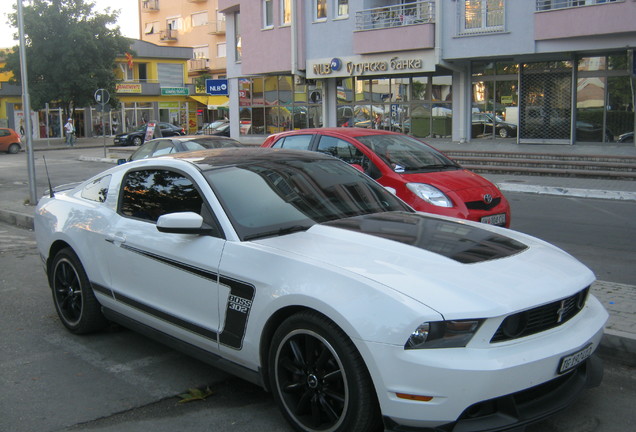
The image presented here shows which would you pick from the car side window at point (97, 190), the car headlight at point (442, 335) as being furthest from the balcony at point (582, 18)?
the car headlight at point (442, 335)

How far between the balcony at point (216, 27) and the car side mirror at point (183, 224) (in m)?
60.2

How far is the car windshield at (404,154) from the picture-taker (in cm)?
841

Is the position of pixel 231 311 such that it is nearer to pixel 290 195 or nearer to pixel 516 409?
pixel 290 195

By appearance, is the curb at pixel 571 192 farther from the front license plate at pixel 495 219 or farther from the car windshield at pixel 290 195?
the car windshield at pixel 290 195

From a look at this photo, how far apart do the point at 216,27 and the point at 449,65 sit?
41951 mm

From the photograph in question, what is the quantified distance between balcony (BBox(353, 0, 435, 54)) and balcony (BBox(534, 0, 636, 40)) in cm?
420

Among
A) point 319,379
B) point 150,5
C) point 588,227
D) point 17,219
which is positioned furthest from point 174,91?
point 319,379

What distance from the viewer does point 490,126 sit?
25062mm

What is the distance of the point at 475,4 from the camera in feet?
75.3

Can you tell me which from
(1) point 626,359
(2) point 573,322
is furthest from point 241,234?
(1) point 626,359

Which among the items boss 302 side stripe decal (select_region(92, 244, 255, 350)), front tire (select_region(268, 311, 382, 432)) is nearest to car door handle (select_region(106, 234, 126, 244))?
boss 302 side stripe decal (select_region(92, 244, 255, 350))

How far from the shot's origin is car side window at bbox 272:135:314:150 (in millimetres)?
9305

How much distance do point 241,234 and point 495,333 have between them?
1.65 m

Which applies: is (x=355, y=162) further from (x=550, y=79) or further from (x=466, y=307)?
(x=550, y=79)
